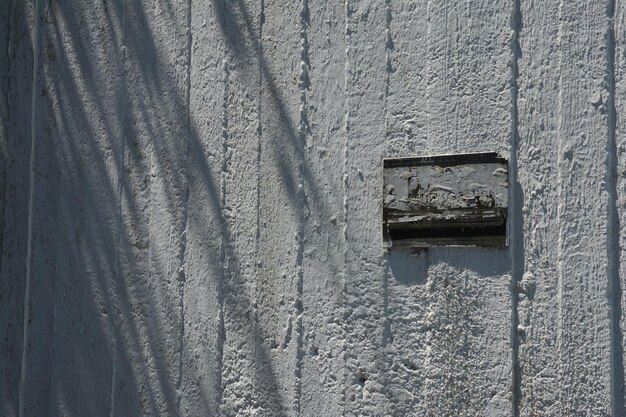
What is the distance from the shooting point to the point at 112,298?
10.1ft

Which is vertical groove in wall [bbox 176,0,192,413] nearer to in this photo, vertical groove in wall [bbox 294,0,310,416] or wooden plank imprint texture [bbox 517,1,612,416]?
vertical groove in wall [bbox 294,0,310,416]

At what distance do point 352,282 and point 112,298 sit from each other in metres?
0.84

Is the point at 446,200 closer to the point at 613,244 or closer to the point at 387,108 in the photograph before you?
the point at 387,108

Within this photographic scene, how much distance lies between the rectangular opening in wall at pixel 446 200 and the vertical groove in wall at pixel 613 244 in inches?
9.4

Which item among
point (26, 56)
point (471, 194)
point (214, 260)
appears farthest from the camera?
point (26, 56)

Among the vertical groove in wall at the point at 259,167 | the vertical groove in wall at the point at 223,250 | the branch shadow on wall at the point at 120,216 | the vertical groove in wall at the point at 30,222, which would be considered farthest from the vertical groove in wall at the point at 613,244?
the vertical groove in wall at the point at 30,222

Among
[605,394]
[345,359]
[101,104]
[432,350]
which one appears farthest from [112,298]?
[605,394]

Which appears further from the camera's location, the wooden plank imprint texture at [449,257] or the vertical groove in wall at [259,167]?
the vertical groove in wall at [259,167]

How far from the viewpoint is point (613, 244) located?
2248 mm

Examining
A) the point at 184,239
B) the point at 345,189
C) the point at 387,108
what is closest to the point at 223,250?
the point at 184,239

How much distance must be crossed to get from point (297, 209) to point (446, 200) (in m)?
0.41

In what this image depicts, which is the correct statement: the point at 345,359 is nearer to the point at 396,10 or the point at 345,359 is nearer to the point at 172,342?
the point at 172,342

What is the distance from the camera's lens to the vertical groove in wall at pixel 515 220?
2.34 meters

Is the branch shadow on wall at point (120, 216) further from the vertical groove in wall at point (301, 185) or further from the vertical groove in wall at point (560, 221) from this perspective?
the vertical groove in wall at point (560, 221)
